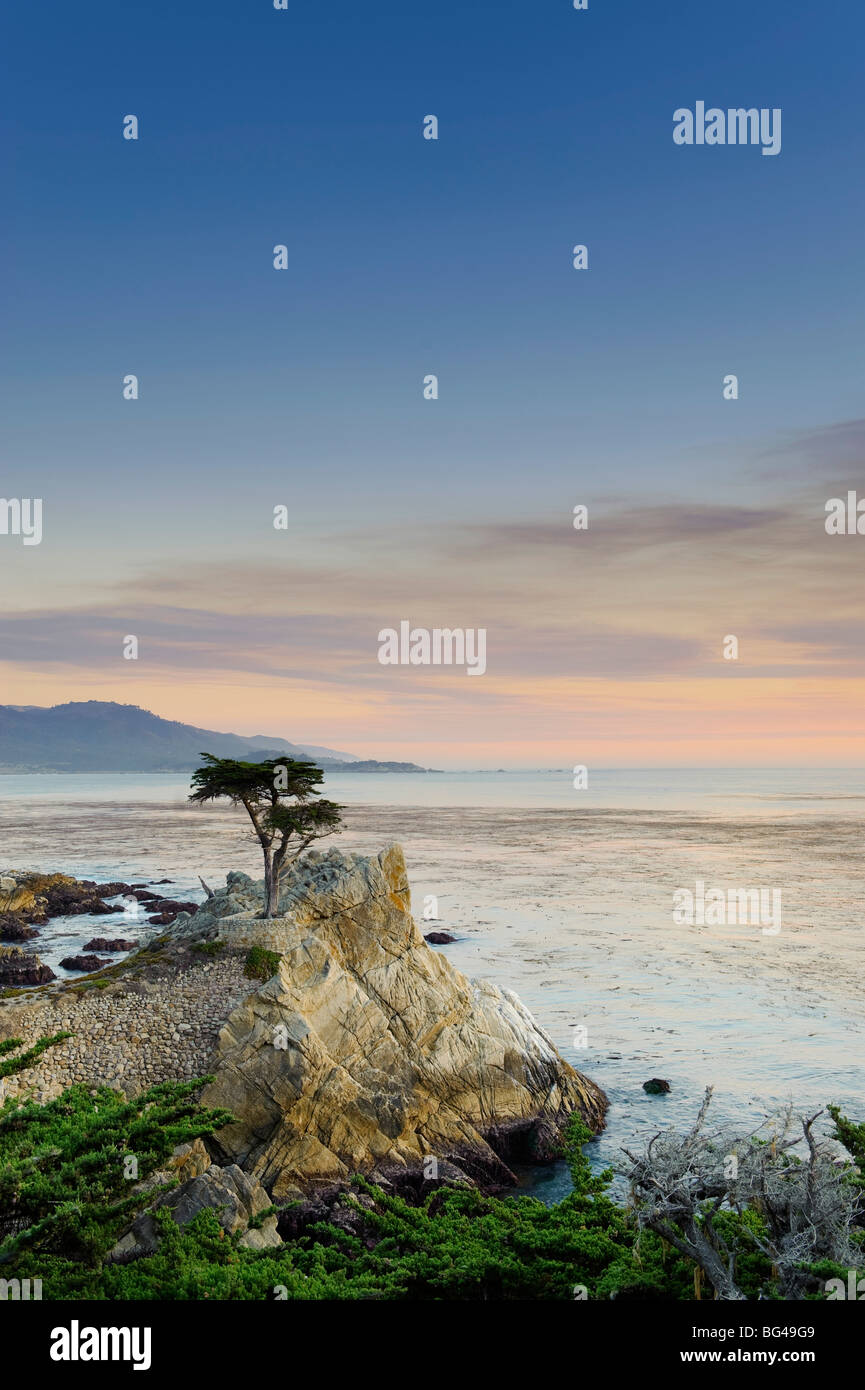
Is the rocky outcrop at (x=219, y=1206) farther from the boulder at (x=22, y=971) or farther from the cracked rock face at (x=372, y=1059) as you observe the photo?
the boulder at (x=22, y=971)

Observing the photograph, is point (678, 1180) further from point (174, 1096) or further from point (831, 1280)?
point (174, 1096)

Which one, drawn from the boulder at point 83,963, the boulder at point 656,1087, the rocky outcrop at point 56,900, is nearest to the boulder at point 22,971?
the boulder at point 83,963

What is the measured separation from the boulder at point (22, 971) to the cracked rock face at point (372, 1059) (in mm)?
12736

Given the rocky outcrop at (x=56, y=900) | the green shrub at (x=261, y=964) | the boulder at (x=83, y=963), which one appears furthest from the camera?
the rocky outcrop at (x=56, y=900)

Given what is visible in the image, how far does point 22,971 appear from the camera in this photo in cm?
3609

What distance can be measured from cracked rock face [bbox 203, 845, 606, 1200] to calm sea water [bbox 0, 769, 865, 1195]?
2.26 meters

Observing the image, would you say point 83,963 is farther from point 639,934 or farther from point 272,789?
point 639,934

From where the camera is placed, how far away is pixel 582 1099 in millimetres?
25094

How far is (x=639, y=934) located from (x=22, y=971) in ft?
104

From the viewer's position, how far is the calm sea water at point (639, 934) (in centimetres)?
2798

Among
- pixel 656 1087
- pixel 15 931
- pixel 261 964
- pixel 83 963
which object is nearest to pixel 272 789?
pixel 261 964

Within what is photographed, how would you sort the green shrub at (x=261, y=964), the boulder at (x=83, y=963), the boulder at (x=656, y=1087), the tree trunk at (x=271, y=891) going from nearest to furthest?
the green shrub at (x=261, y=964)
the boulder at (x=656, y=1087)
the tree trunk at (x=271, y=891)
the boulder at (x=83, y=963)
